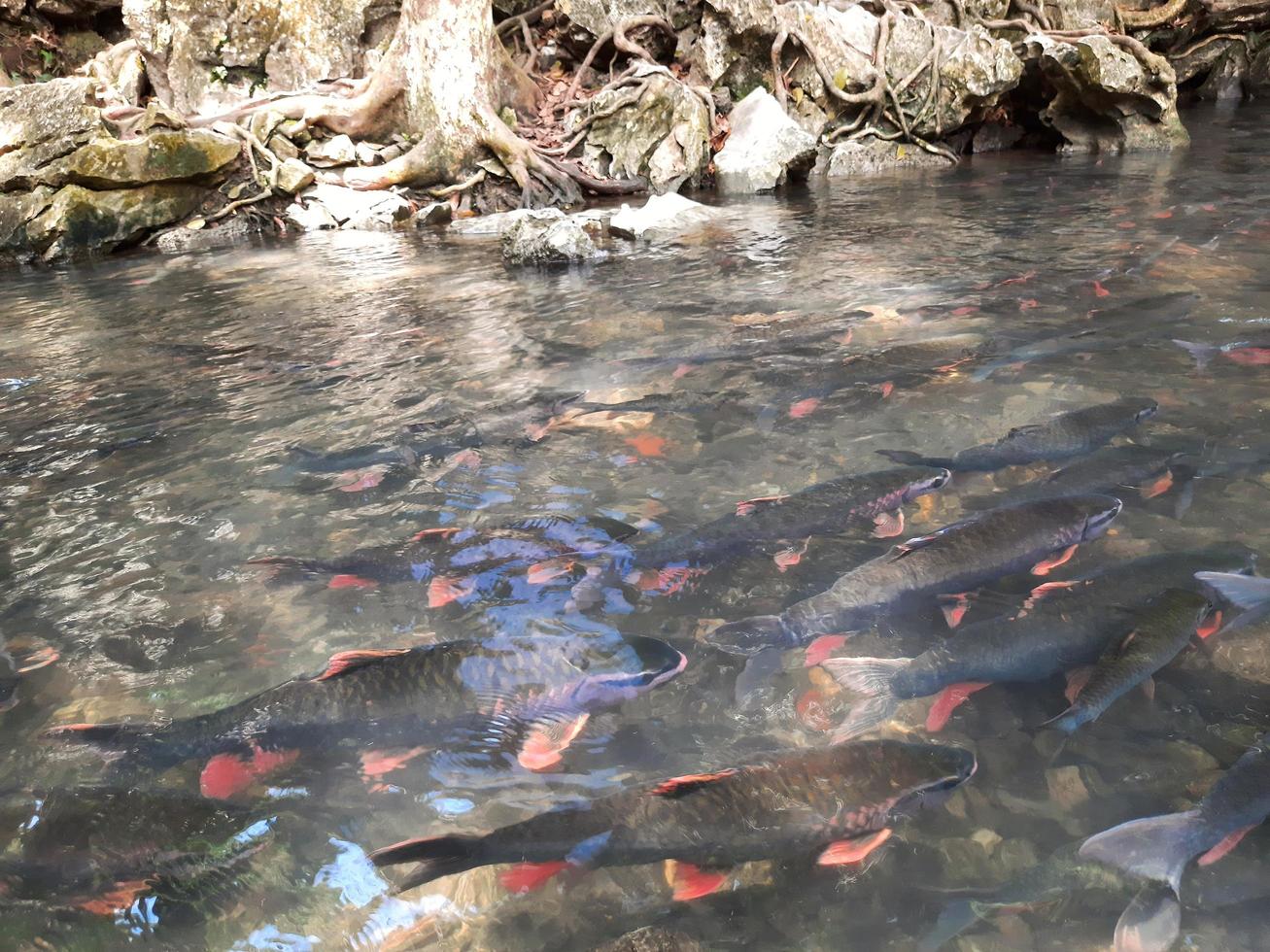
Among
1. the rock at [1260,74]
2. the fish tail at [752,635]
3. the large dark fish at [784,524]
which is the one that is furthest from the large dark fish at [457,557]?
the rock at [1260,74]

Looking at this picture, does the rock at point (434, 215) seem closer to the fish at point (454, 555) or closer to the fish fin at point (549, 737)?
the fish at point (454, 555)

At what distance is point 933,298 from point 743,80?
490 inches

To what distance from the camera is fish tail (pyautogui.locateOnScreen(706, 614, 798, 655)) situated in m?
2.35

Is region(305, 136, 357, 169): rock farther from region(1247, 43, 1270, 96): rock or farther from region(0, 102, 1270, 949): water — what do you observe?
region(1247, 43, 1270, 96): rock

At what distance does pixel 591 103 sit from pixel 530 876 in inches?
577

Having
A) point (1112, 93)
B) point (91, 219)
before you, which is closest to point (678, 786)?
point (91, 219)

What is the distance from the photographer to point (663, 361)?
4.91 m

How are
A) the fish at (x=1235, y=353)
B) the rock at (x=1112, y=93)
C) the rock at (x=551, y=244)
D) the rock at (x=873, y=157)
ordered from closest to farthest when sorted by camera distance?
the fish at (x=1235, y=353) < the rock at (x=551, y=244) < the rock at (x=1112, y=93) < the rock at (x=873, y=157)

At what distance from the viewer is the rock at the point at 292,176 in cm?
1305

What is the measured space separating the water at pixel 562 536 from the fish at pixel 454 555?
0.05 metres

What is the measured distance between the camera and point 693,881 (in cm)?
168

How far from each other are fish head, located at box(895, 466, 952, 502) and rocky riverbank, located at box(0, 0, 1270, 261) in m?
11.1

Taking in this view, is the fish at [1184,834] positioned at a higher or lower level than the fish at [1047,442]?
lower

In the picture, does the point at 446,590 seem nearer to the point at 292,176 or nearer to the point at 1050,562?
the point at 1050,562
